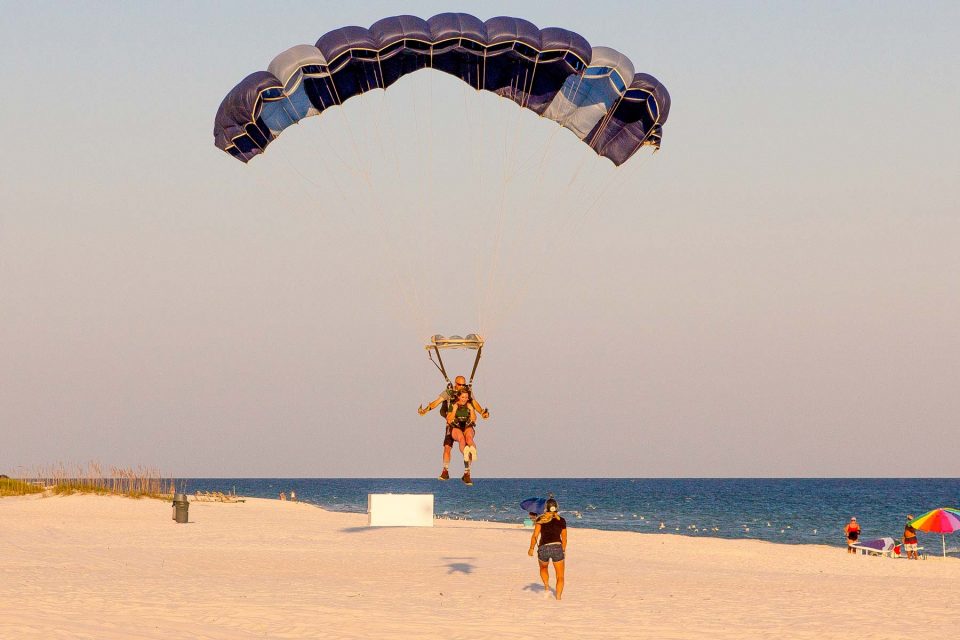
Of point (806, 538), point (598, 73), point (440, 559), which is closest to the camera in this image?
point (598, 73)

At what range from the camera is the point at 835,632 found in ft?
44.2

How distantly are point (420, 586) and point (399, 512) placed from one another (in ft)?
47.5

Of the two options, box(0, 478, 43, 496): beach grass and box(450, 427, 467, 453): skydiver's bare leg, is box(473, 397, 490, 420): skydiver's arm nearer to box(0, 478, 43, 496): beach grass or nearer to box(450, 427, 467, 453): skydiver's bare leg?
box(450, 427, 467, 453): skydiver's bare leg

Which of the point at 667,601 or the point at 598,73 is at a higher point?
the point at 598,73

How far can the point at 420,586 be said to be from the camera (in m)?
17.6

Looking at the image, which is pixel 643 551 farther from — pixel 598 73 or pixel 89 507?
pixel 89 507

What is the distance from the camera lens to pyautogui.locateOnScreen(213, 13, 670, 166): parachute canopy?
1772 cm

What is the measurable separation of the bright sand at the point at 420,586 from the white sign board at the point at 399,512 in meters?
0.55

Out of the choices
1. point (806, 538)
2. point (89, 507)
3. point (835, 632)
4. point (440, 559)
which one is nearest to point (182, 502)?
point (89, 507)

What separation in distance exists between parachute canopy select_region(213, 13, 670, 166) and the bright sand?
7861mm

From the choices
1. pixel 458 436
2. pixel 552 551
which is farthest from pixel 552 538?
pixel 458 436

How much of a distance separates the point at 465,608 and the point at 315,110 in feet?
30.2

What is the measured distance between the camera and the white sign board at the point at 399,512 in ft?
104

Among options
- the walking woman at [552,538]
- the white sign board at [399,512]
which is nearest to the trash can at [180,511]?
the white sign board at [399,512]
